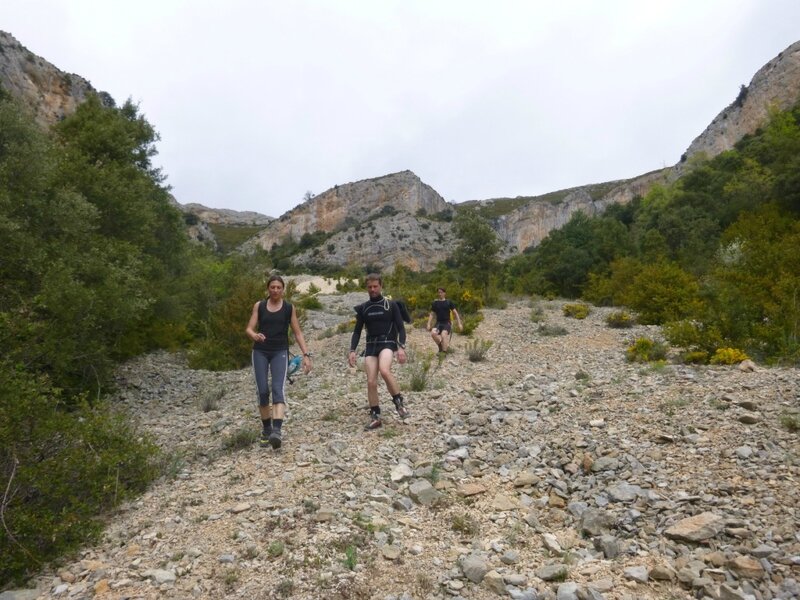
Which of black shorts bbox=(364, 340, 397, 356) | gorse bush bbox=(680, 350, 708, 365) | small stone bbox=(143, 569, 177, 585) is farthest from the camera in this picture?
gorse bush bbox=(680, 350, 708, 365)

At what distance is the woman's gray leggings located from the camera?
5.90m

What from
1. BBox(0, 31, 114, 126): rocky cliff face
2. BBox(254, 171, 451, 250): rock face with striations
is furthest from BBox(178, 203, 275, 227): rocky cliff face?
BBox(0, 31, 114, 126): rocky cliff face

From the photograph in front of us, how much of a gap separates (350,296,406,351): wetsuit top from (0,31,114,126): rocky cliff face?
3008 centimetres

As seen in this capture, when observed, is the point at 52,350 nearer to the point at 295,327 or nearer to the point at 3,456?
the point at 3,456

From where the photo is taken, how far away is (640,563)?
332cm

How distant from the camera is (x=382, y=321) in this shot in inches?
250

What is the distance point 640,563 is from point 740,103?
89719 millimetres

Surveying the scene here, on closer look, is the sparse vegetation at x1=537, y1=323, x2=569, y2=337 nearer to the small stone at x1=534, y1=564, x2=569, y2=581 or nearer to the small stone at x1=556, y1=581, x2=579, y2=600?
the small stone at x1=534, y1=564, x2=569, y2=581

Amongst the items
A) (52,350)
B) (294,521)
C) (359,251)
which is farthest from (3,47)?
(359,251)

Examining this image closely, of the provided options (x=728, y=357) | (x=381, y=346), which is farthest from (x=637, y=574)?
(x=728, y=357)

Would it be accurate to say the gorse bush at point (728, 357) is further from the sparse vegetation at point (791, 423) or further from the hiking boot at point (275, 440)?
the hiking boot at point (275, 440)

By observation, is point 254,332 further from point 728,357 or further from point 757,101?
point 757,101

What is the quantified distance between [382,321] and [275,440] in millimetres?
1930

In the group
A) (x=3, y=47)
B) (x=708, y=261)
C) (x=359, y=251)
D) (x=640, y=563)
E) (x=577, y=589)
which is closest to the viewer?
(x=577, y=589)
